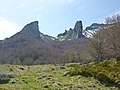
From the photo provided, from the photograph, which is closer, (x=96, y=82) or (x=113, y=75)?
(x=96, y=82)

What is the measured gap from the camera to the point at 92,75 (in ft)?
123

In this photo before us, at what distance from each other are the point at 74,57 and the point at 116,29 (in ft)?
249

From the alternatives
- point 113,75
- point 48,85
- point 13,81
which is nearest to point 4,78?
point 13,81

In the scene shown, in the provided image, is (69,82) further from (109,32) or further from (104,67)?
(109,32)

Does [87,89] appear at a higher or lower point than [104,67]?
lower

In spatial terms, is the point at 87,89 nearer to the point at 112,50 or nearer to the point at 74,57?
the point at 112,50

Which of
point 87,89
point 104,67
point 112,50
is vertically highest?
point 112,50

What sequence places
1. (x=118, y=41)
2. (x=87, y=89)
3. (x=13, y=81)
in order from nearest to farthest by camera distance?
(x=87, y=89) → (x=13, y=81) → (x=118, y=41)

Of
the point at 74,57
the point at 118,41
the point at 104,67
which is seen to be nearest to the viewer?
the point at 104,67

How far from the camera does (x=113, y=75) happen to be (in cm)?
3794

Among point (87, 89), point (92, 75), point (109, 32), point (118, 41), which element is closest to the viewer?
point (87, 89)

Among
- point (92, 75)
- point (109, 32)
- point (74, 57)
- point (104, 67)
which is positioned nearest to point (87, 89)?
point (92, 75)

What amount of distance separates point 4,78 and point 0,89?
23.6 ft

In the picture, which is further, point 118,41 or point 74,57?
point 74,57
